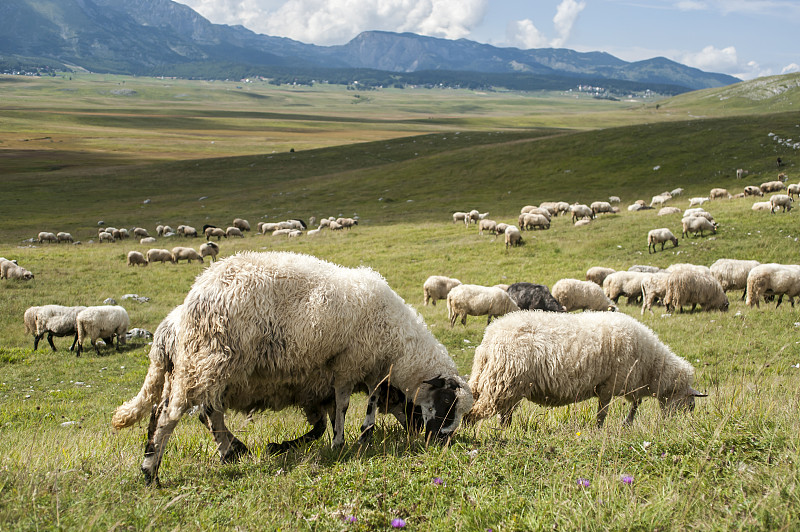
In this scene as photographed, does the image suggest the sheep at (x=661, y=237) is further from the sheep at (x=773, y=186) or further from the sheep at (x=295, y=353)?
the sheep at (x=295, y=353)

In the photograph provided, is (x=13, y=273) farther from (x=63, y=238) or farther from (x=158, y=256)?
(x=63, y=238)

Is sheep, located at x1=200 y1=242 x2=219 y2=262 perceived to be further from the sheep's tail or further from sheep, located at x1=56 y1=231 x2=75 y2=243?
the sheep's tail

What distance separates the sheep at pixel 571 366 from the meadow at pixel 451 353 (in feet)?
0.92

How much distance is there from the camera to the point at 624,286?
19688 mm

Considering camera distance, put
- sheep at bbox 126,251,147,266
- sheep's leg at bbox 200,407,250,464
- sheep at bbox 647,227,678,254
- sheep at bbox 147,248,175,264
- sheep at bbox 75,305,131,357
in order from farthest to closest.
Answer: sheep at bbox 147,248,175,264 < sheep at bbox 126,251,147,266 < sheep at bbox 647,227,678,254 < sheep at bbox 75,305,131,357 < sheep's leg at bbox 200,407,250,464

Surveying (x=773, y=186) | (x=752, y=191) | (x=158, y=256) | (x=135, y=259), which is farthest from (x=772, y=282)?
(x=158, y=256)

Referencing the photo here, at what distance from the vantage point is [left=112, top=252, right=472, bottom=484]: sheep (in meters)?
5.47

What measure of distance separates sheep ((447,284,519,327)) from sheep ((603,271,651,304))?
15.4ft

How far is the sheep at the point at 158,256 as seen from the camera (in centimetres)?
3108

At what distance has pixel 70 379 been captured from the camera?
1348 cm

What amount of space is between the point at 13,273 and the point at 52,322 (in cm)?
1036

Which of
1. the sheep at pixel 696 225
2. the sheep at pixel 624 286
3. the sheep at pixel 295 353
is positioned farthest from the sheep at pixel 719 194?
the sheep at pixel 295 353

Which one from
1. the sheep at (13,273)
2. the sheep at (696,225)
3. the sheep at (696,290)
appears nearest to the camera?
the sheep at (696,290)

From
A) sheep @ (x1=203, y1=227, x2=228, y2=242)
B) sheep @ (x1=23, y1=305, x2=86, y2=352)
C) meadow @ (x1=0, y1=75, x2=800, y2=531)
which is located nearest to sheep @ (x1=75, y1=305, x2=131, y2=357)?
sheep @ (x1=23, y1=305, x2=86, y2=352)
